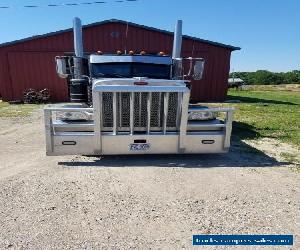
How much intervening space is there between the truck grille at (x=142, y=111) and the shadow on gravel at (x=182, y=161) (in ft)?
2.16

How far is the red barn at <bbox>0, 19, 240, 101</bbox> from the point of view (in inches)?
754

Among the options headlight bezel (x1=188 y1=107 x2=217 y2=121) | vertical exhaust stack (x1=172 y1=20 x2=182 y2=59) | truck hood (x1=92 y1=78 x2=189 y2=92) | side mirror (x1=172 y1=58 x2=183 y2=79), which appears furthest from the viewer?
vertical exhaust stack (x1=172 y1=20 x2=182 y2=59)

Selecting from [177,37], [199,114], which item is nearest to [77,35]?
[177,37]

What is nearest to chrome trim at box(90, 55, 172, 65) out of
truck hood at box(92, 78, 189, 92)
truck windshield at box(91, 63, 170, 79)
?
truck windshield at box(91, 63, 170, 79)

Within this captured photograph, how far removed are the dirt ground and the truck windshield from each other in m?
1.98

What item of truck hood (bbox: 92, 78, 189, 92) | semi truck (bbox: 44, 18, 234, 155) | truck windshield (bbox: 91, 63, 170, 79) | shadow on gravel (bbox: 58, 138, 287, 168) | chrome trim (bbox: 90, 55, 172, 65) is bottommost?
shadow on gravel (bbox: 58, 138, 287, 168)

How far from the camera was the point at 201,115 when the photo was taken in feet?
21.0

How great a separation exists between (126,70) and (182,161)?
256cm

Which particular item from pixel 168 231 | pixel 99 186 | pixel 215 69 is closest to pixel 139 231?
pixel 168 231

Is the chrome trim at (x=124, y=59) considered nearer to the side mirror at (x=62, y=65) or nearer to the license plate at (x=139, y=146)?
the side mirror at (x=62, y=65)

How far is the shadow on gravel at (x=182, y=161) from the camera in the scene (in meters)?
6.10

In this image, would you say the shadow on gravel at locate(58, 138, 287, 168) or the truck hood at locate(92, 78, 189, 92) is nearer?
the truck hood at locate(92, 78, 189, 92)

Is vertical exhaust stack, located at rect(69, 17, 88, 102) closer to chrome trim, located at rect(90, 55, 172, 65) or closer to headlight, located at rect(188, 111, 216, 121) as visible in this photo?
chrome trim, located at rect(90, 55, 172, 65)

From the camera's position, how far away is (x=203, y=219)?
387cm
